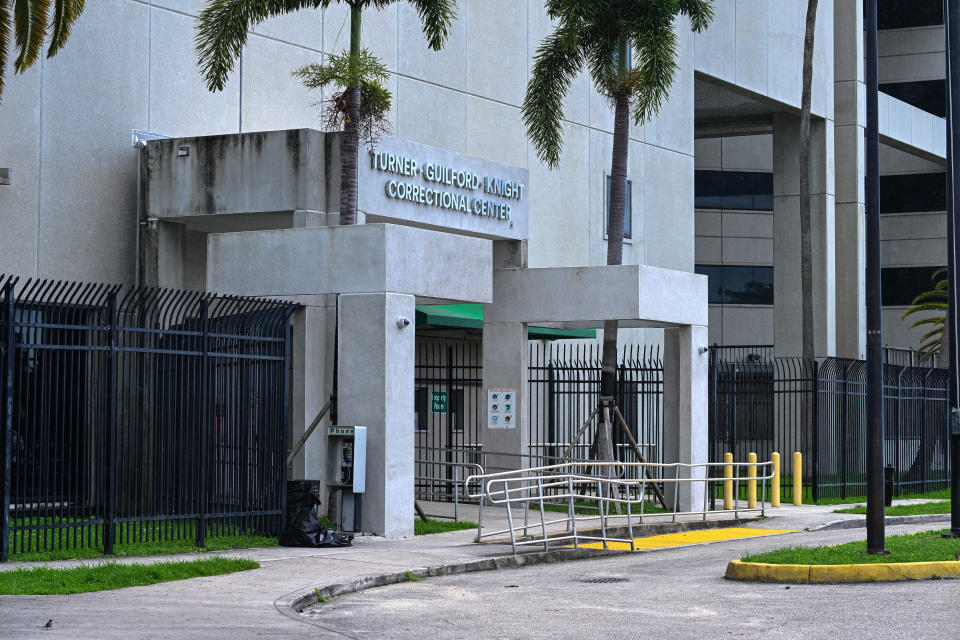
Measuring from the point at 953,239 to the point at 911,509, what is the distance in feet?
24.7

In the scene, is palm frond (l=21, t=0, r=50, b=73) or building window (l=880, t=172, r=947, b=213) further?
building window (l=880, t=172, r=947, b=213)

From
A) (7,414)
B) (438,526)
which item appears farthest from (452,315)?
(7,414)

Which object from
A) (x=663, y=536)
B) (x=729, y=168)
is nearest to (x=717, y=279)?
(x=729, y=168)

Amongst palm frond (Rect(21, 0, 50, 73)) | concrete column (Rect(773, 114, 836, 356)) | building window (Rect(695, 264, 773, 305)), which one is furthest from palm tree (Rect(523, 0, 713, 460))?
building window (Rect(695, 264, 773, 305))

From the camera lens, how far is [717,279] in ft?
161

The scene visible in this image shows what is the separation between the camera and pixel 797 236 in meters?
40.2

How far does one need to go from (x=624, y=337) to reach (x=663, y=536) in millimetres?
13524

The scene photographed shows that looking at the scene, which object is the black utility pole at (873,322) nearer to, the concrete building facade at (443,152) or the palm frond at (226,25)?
the concrete building facade at (443,152)

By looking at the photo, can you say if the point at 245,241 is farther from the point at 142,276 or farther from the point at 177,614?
the point at 177,614

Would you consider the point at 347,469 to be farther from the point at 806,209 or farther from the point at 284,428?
the point at 806,209

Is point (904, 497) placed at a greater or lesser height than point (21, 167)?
lesser

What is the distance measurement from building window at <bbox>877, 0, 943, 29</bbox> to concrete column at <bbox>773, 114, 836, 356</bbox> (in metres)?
11.6

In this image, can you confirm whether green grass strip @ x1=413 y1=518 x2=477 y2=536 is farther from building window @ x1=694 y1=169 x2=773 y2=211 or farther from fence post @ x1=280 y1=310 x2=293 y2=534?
building window @ x1=694 y1=169 x2=773 y2=211

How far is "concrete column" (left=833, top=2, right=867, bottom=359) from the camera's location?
40625mm
